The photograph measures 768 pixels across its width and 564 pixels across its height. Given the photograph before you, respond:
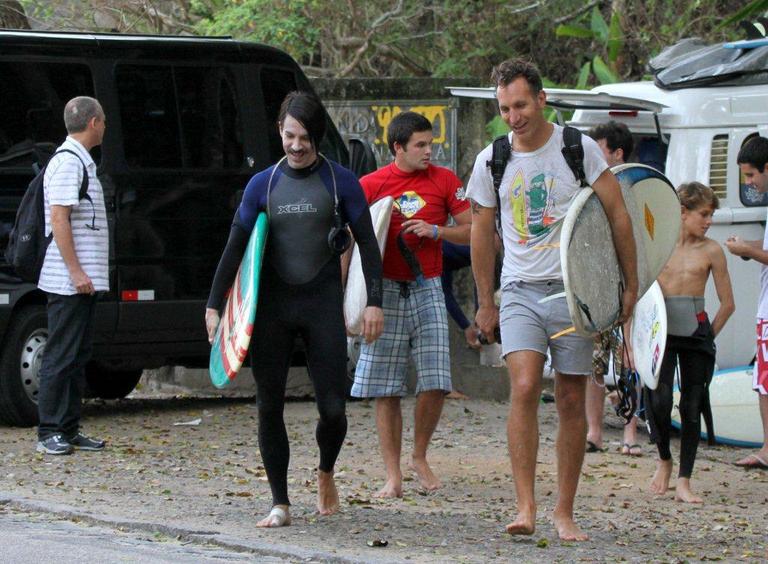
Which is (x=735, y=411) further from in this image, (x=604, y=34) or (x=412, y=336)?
(x=604, y=34)

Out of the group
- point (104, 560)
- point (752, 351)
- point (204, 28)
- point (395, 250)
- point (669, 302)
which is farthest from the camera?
point (204, 28)

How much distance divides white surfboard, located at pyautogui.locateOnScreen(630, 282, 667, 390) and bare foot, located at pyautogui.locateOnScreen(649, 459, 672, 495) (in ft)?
1.68

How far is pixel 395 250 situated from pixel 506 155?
60.8 inches

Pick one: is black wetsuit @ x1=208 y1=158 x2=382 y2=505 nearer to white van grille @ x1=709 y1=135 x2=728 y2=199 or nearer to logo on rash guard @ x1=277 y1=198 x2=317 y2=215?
logo on rash guard @ x1=277 y1=198 x2=317 y2=215

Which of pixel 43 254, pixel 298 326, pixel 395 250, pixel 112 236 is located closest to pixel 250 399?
pixel 112 236

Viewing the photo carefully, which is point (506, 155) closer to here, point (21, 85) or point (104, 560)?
point (104, 560)

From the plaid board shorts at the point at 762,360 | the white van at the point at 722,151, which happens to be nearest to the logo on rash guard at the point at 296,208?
the plaid board shorts at the point at 762,360

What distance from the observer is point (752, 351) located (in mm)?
11039

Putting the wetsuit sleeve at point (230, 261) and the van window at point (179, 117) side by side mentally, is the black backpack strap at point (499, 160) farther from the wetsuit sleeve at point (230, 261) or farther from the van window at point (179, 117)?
the van window at point (179, 117)

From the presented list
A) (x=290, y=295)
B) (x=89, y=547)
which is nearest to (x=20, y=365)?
(x=290, y=295)

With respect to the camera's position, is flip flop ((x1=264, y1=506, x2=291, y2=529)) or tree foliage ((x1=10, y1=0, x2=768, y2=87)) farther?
tree foliage ((x1=10, y1=0, x2=768, y2=87))

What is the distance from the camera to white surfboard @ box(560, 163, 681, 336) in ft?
20.9

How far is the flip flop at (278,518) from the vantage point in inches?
274

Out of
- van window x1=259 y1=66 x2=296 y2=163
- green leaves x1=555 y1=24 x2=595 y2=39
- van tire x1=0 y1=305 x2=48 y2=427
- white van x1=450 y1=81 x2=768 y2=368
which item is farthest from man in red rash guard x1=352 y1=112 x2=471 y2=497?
green leaves x1=555 y1=24 x2=595 y2=39
